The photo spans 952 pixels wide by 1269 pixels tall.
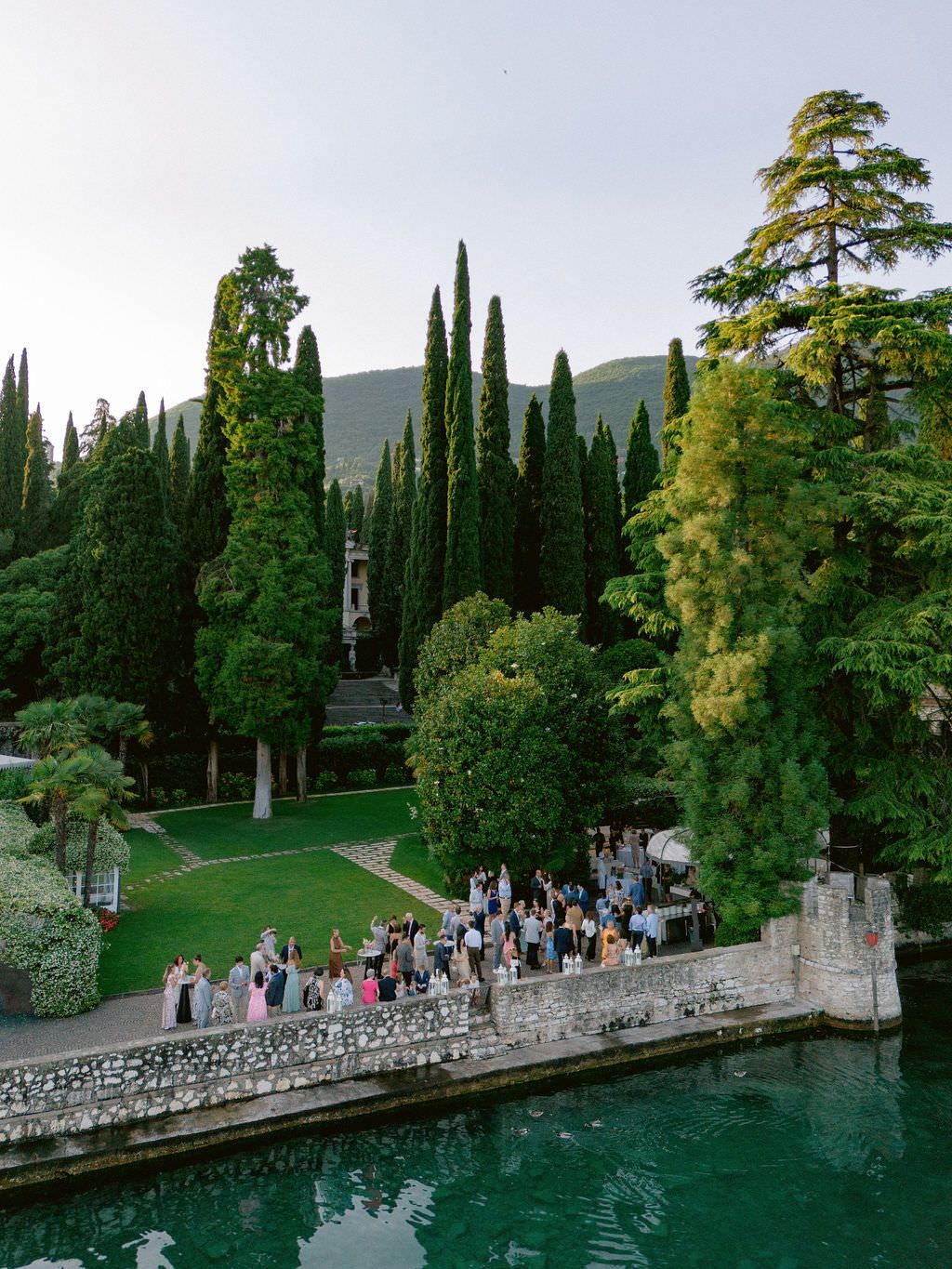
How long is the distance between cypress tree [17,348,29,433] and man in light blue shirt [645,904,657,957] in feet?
154

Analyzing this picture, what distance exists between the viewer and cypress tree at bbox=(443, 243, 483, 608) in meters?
36.0

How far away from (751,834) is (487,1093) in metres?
6.91

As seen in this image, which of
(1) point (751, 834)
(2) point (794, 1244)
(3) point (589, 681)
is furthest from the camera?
(3) point (589, 681)

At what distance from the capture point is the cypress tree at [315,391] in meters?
31.6

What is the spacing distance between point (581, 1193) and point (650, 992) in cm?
460

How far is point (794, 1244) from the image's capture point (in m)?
10.5

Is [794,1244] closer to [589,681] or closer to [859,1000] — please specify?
[859,1000]

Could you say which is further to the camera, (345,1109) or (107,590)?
(107,590)

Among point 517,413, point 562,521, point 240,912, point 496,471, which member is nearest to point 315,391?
point 496,471

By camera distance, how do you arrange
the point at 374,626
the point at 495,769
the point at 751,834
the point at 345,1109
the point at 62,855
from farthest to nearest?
the point at 374,626, the point at 495,769, the point at 62,855, the point at 751,834, the point at 345,1109

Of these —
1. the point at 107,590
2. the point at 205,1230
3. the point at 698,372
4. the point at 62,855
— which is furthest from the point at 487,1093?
the point at 107,590

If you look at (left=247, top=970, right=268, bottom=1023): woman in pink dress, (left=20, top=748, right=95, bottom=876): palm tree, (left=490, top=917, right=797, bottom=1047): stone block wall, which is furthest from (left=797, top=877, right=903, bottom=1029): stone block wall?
(left=20, top=748, right=95, bottom=876): palm tree

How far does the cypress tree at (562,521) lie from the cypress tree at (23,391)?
3093 centimetres

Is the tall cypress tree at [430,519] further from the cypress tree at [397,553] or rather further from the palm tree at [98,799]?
the cypress tree at [397,553]
